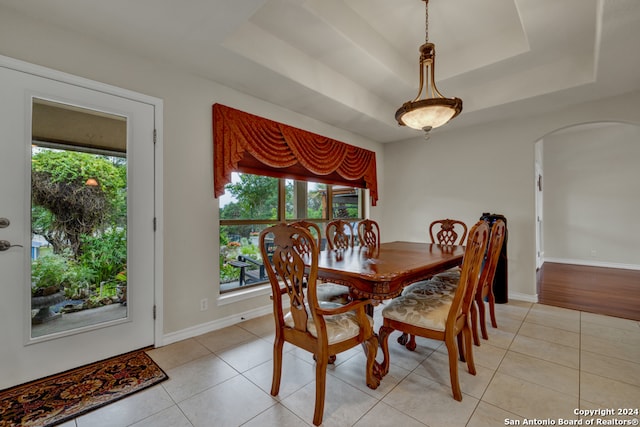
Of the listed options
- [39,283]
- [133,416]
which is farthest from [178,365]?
[39,283]

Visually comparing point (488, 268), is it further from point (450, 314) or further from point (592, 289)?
point (592, 289)

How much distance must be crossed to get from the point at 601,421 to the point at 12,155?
3800 mm

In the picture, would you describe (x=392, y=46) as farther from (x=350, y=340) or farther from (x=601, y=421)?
(x=601, y=421)

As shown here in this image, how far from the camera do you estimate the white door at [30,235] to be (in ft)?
5.76

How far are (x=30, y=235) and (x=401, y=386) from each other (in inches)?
104

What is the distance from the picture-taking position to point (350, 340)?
5.19ft

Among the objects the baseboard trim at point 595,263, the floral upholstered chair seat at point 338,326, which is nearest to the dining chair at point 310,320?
the floral upholstered chair seat at point 338,326

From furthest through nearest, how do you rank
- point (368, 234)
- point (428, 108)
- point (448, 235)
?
point (448, 235) → point (368, 234) → point (428, 108)

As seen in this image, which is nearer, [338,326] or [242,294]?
[338,326]

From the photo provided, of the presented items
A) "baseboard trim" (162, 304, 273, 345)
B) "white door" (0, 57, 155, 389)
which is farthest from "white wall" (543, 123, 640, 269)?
"white door" (0, 57, 155, 389)

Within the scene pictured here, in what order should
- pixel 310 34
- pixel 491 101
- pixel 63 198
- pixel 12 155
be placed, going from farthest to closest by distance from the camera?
pixel 491 101 → pixel 310 34 → pixel 63 198 → pixel 12 155

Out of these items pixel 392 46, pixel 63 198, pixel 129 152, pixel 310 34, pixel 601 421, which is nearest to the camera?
pixel 601 421

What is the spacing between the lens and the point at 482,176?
399cm

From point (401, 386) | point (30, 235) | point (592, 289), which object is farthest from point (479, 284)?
point (30, 235)
